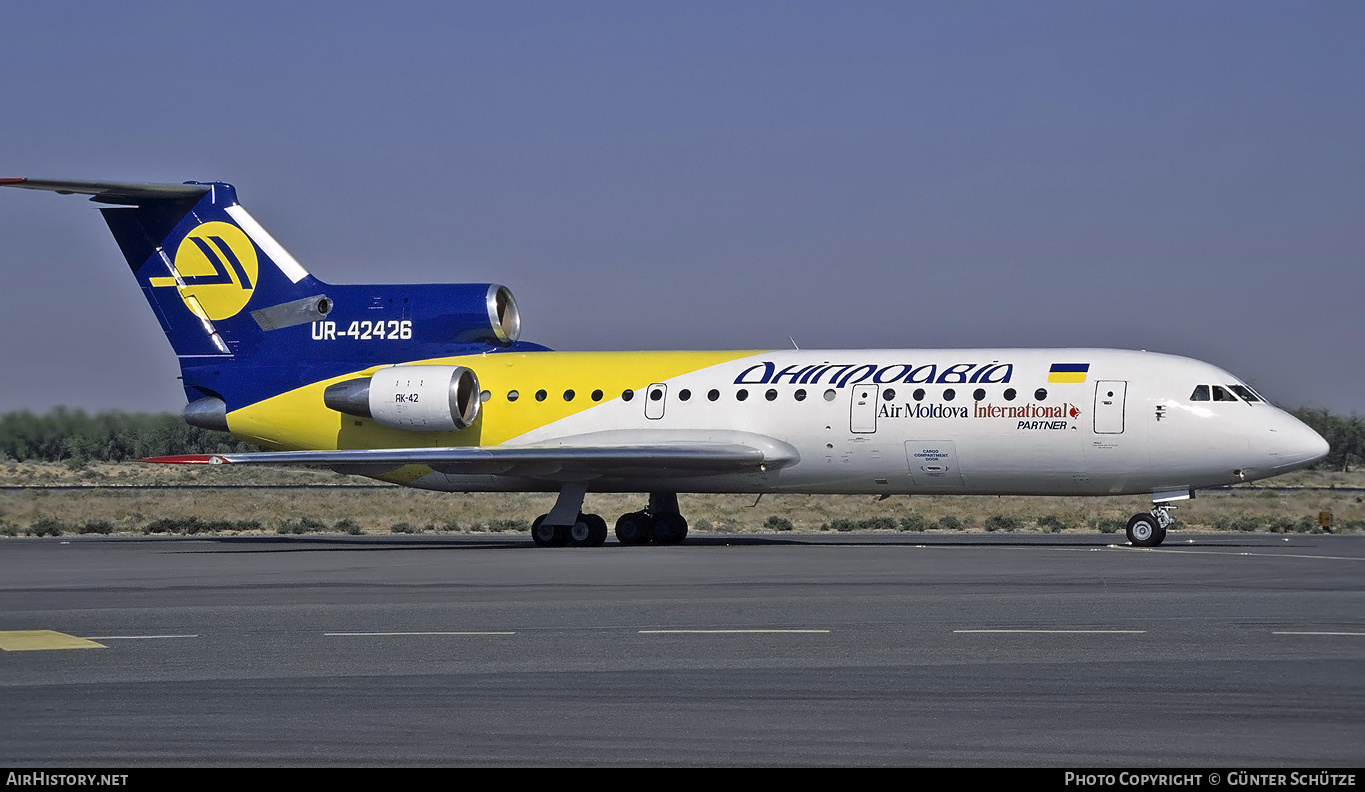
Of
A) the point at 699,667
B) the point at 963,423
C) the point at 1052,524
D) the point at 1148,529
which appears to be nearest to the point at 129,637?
the point at 699,667

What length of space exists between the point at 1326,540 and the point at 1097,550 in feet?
23.2

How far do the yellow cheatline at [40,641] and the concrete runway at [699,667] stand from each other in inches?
3.8

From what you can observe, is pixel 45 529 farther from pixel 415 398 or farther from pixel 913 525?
pixel 913 525

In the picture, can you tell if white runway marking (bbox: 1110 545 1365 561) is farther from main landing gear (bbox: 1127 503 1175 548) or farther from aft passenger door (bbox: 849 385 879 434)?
aft passenger door (bbox: 849 385 879 434)

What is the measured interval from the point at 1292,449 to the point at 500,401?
15.4 meters

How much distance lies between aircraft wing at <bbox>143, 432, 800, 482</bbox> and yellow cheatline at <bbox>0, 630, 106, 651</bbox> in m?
13.6

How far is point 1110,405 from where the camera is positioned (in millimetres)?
27938

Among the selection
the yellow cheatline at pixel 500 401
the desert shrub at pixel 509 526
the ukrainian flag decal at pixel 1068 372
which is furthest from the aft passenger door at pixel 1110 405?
the desert shrub at pixel 509 526

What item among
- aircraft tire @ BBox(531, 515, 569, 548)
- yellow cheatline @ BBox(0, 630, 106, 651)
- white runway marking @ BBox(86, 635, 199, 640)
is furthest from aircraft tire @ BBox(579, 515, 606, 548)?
white runway marking @ BBox(86, 635, 199, 640)

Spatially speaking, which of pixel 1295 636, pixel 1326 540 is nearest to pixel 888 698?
pixel 1295 636

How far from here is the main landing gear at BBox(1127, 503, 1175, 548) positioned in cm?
2731

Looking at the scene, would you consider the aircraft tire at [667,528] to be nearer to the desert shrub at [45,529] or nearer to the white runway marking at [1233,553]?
the white runway marking at [1233,553]

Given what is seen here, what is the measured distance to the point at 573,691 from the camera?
425 inches

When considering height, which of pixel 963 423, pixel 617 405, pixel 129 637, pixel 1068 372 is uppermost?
pixel 1068 372
